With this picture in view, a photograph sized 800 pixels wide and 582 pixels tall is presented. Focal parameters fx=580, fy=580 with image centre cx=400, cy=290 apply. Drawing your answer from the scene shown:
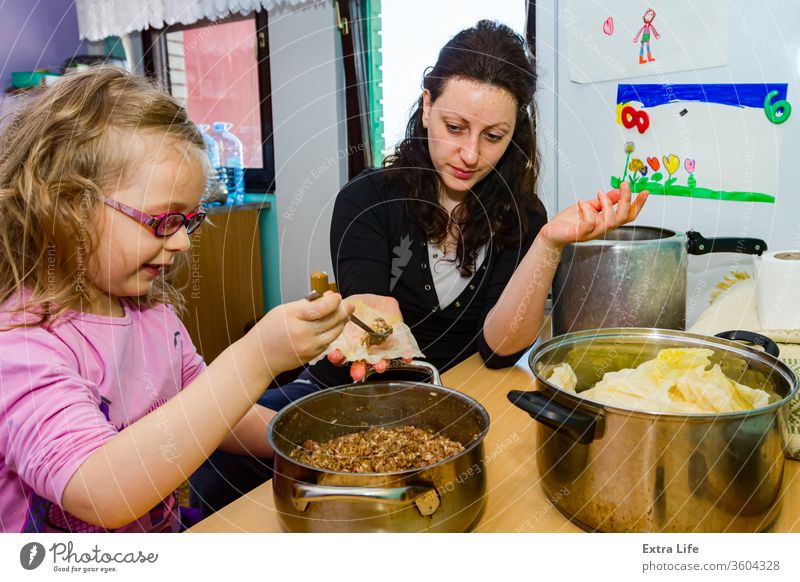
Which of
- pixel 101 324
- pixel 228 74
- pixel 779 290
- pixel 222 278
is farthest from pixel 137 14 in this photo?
pixel 779 290

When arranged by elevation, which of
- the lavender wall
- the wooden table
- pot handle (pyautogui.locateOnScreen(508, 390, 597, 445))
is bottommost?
the wooden table

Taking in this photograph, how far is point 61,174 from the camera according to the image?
48 cm

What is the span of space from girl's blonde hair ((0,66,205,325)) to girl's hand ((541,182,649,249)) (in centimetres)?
40

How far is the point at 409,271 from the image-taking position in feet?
3.10

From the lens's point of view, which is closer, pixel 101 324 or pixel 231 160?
pixel 101 324

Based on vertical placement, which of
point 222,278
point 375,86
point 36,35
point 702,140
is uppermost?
point 36,35

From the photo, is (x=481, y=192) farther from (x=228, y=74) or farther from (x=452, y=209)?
(x=228, y=74)

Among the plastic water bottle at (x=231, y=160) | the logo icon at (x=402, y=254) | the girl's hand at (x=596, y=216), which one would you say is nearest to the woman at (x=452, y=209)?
the logo icon at (x=402, y=254)

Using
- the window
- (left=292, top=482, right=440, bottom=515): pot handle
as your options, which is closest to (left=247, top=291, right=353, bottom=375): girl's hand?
(left=292, top=482, right=440, bottom=515): pot handle

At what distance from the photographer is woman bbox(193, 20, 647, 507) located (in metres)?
0.82

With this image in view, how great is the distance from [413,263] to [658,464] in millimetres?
628

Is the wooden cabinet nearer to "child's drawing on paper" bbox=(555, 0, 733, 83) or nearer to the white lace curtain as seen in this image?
the white lace curtain

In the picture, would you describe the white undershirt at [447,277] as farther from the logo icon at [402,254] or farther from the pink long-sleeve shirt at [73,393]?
the pink long-sleeve shirt at [73,393]

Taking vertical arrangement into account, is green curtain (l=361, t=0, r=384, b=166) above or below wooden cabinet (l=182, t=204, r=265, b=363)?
above
